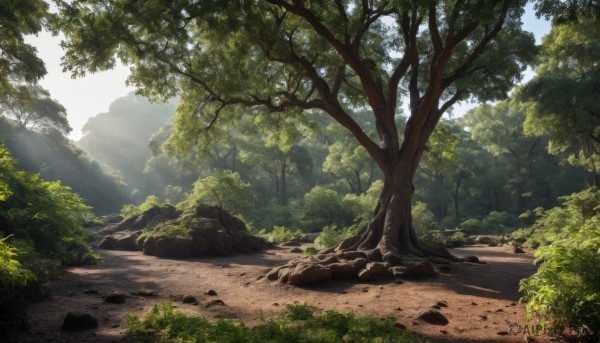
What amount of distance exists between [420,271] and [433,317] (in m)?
4.00

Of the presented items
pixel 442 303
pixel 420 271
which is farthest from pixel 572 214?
pixel 442 303

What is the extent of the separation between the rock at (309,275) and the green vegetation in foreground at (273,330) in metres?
3.19

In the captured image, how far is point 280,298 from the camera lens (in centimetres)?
789

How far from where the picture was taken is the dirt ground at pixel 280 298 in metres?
5.35

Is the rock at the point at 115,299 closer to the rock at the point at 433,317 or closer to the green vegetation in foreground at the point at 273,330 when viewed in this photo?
the green vegetation in foreground at the point at 273,330

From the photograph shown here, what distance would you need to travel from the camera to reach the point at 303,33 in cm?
1499

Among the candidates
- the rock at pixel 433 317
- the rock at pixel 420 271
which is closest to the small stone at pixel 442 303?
the rock at pixel 433 317

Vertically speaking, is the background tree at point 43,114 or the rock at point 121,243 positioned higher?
the background tree at point 43,114

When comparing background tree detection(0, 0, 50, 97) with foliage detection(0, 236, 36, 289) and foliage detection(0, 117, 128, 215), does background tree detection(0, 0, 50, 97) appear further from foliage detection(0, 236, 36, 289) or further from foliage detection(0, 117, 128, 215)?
foliage detection(0, 117, 128, 215)

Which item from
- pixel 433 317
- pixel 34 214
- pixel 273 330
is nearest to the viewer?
pixel 273 330

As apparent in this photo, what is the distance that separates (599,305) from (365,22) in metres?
11.9

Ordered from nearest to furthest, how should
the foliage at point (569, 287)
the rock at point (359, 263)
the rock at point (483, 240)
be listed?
the foliage at point (569, 287) → the rock at point (359, 263) → the rock at point (483, 240)

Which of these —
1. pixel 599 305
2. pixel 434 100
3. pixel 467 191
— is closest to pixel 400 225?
pixel 434 100

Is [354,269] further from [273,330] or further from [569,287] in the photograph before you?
[569,287]
